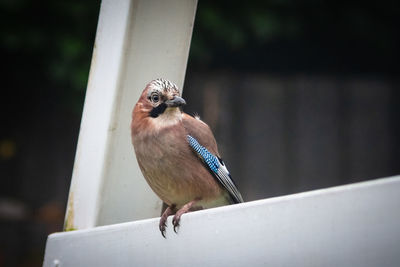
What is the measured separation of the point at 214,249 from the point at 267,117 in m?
3.87

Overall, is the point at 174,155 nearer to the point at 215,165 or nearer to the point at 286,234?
the point at 215,165

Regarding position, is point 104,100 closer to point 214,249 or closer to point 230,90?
point 214,249

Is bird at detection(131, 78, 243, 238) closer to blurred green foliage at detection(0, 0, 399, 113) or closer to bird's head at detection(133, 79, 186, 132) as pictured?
bird's head at detection(133, 79, 186, 132)

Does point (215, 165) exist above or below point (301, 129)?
below

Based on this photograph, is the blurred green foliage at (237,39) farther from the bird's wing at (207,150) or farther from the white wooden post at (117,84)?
the white wooden post at (117,84)

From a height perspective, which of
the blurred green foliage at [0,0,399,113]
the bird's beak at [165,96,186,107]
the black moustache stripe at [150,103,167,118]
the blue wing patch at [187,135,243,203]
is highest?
the blurred green foliage at [0,0,399,113]

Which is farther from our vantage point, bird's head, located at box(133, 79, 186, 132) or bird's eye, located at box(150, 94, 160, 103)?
bird's eye, located at box(150, 94, 160, 103)

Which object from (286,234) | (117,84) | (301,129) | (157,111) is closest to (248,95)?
(301,129)

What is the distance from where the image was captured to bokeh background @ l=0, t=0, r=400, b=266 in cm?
472

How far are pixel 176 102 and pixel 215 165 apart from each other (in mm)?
423

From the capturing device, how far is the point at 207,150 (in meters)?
2.73

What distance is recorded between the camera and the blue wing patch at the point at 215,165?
2.65 metres

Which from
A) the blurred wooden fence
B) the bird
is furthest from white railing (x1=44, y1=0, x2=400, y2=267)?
the blurred wooden fence

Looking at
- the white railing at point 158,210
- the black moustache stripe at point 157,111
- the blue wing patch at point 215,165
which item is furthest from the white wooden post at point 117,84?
the blue wing patch at point 215,165
